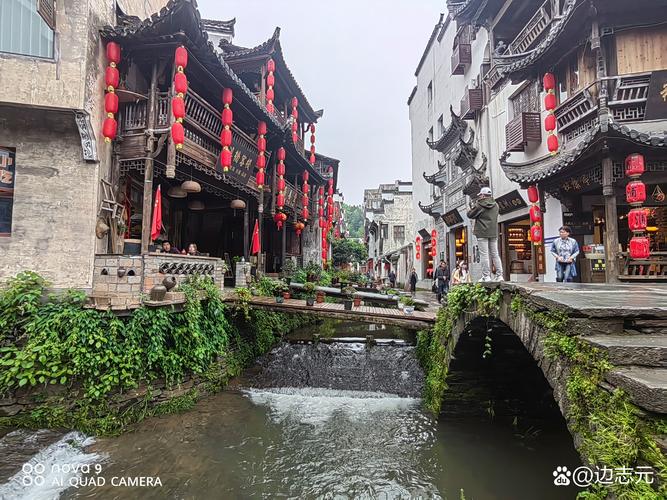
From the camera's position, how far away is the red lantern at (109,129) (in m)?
8.30

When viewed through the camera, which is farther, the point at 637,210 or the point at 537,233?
the point at 537,233

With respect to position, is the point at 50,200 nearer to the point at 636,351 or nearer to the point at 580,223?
the point at 636,351

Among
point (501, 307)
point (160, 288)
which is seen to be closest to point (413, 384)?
point (501, 307)

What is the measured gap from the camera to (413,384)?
9477 millimetres

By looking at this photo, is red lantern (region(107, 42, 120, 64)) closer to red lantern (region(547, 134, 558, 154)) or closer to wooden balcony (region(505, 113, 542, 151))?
red lantern (region(547, 134, 558, 154))

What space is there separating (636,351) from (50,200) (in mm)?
10411

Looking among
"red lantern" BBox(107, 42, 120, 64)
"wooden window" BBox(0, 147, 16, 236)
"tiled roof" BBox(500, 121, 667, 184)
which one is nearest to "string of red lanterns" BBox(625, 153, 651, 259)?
"tiled roof" BBox(500, 121, 667, 184)

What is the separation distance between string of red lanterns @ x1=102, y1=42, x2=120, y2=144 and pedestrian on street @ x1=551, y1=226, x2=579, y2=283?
10.9 m

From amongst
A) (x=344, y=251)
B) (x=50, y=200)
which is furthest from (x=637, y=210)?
(x=344, y=251)

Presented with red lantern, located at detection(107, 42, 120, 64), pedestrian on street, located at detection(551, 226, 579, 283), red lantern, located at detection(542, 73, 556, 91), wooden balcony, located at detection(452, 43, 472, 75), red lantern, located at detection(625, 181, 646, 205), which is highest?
wooden balcony, located at detection(452, 43, 472, 75)

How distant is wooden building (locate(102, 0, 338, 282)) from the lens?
8.68 meters

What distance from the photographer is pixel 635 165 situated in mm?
7691

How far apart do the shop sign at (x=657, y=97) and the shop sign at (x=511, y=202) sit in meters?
4.34

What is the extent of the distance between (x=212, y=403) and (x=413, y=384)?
17.1 ft
